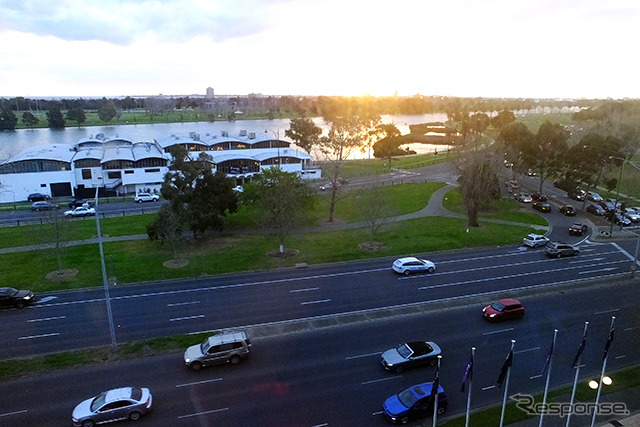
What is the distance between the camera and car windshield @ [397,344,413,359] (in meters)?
22.2

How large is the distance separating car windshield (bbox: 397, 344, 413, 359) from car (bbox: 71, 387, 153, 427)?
1245 cm

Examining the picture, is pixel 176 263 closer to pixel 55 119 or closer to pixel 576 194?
pixel 576 194

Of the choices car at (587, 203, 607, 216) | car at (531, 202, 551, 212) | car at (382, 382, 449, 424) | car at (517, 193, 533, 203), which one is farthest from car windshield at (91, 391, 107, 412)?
car at (587, 203, 607, 216)

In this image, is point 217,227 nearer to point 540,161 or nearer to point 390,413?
point 390,413

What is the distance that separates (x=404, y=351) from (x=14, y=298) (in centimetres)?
2662

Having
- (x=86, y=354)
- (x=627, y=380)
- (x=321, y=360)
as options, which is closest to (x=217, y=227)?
(x=86, y=354)

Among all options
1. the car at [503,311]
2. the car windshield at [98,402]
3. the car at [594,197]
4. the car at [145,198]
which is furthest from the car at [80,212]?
the car at [594,197]

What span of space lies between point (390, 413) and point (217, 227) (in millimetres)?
30471

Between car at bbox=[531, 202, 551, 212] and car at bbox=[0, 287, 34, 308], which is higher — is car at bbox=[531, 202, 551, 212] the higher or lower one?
the lower one

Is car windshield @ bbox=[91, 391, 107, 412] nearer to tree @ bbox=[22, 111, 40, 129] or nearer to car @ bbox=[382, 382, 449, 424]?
car @ bbox=[382, 382, 449, 424]

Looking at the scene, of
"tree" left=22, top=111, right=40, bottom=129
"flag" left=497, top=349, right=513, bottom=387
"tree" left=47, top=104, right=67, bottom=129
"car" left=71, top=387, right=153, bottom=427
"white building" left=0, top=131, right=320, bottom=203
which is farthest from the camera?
"tree" left=47, top=104, right=67, bottom=129

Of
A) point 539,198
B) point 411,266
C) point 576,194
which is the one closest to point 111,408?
point 411,266

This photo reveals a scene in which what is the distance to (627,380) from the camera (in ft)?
70.9

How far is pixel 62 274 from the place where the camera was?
115ft
